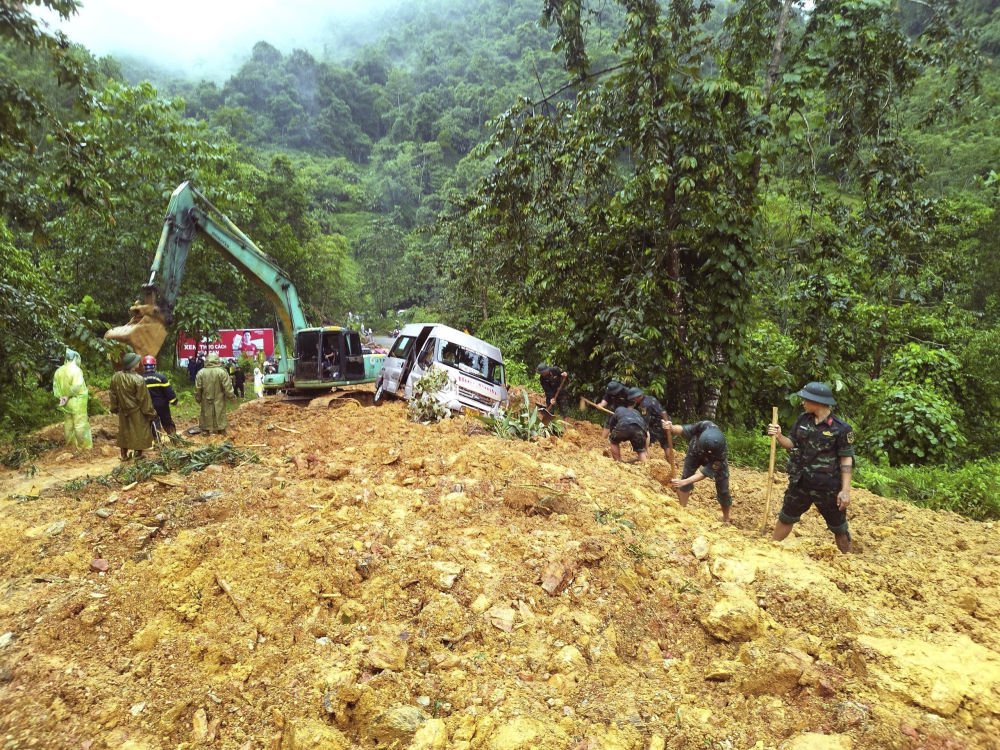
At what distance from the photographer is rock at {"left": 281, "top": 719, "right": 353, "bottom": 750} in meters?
2.22

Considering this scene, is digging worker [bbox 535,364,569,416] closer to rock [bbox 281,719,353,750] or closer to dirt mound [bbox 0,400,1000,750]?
dirt mound [bbox 0,400,1000,750]

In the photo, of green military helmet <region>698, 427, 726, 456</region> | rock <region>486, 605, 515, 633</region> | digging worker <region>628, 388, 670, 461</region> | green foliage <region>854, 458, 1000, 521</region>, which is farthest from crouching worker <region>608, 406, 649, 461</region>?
rock <region>486, 605, 515, 633</region>

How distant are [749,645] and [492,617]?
1.46 meters

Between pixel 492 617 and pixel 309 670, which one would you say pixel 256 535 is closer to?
pixel 309 670

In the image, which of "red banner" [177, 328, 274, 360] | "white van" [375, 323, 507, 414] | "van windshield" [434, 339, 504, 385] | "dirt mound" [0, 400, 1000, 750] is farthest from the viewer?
"red banner" [177, 328, 274, 360]

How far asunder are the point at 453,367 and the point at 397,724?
7.16 meters

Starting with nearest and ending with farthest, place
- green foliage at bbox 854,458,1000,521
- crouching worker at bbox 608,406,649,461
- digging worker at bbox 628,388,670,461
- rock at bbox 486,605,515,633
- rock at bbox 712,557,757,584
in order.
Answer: rock at bbox 486,605,515,633
rock at bbox 712,557,757,584
green foliage at bbox 854,458,1000,521
crouching worker at bbox 608,406,649,461
digging worker at bbox 628,388,670,461

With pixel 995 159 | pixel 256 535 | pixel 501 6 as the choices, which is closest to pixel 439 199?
pixel 995 159

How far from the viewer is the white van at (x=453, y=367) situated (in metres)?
9.05

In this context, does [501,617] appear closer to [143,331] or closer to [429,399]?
[429,399]

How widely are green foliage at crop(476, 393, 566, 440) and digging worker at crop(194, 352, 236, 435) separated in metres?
3.99

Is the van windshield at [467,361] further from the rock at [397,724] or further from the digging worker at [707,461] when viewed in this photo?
the rock at [397,724]

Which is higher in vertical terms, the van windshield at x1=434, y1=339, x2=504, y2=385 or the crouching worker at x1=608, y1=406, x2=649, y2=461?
the van windshield at x1=434, y1=339, x2=504, y2=385

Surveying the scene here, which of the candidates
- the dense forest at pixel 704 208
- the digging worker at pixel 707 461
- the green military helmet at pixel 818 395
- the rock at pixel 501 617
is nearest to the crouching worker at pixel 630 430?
the digging worker at pixel 707 461
